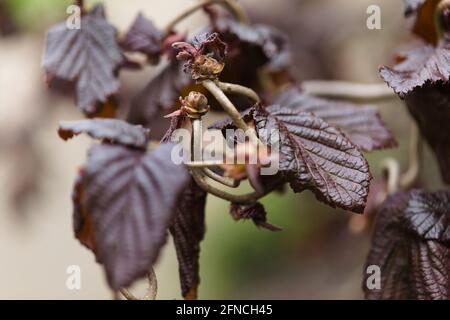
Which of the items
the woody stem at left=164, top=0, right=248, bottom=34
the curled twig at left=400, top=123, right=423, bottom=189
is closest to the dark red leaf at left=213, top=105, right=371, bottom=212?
the woody stem at left=164, top=0, right=248, bottom=34

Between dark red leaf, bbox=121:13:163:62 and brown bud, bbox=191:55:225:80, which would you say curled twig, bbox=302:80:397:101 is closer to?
dark red leaf, bbox=121:13:163:62

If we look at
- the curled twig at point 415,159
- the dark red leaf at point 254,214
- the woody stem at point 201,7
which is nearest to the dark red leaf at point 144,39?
the woody stem at point 201,7

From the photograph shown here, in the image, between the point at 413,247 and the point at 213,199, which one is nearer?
the point at 413,247

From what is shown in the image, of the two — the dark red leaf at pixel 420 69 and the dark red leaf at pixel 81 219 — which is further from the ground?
the dark red leaf at pixel 420 69

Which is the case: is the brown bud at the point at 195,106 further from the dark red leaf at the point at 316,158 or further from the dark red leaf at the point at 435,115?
the dark red leaf at the point at 435,115

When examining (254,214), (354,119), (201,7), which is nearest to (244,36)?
(201,7)

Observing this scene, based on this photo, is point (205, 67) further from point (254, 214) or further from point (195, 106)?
point (254, 214)
